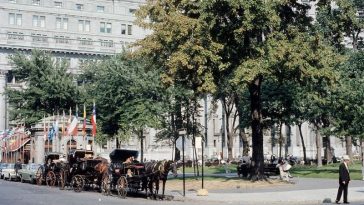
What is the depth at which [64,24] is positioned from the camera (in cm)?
9881

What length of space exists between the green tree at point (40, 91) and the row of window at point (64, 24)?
117 ft

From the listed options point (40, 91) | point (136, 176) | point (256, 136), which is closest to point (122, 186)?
point (136, 176)

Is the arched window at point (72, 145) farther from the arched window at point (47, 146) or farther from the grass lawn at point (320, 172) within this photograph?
the grass lawn at point (320, 172)

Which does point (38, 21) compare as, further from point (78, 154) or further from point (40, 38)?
point (78, 154)

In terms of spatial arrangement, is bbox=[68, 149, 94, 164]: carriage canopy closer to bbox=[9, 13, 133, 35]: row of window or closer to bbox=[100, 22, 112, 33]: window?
bbox=[9, 13, 133, 35]: row of window

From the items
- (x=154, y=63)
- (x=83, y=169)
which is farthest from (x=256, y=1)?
(x=83, y=169)

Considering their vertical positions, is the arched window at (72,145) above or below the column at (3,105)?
below

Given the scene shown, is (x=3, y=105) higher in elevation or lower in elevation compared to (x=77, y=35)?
lower

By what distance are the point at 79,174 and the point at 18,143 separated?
2704 centimetres

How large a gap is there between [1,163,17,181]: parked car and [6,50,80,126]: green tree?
40.7 feet

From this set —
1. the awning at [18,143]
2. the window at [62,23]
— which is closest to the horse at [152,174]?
the awning at [18,143]

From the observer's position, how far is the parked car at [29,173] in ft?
125

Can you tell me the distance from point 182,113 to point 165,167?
125 feet

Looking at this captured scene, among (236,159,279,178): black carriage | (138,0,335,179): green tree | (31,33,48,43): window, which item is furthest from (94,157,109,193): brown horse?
(31,33,48,43): window
